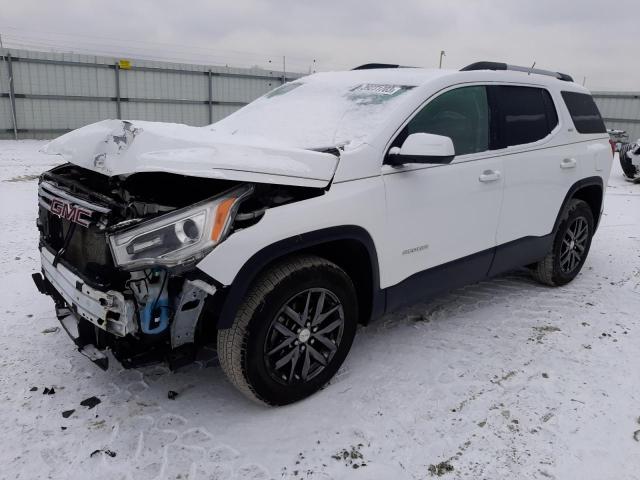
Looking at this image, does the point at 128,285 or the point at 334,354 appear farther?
the point at 334,354

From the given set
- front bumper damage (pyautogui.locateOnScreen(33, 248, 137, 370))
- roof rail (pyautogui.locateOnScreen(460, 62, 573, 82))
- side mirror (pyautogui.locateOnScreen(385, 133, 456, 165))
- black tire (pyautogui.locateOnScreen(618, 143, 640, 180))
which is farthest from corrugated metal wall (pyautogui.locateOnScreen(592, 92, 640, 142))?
front bumper damage (pyautogui.locateOnScreen(33, 248, 137, 370))

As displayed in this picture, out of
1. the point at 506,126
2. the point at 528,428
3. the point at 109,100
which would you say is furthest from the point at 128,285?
the point at 109,100

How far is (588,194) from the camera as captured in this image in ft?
15.7

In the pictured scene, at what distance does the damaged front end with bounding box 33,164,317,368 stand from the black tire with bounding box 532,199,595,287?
2.84 metres

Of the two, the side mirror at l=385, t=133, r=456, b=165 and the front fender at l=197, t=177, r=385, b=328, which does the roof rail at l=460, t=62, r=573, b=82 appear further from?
the front fender at l=197, t=177, r=385, b=328

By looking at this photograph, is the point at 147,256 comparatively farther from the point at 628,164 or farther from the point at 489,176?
the point at 628,164

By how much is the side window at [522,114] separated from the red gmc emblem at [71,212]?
107 inches

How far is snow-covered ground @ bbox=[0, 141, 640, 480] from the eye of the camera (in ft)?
7.73

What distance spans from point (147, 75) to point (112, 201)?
15702mm

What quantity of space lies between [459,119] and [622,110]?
21055 millimetres

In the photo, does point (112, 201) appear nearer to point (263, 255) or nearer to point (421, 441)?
point (263, 255)

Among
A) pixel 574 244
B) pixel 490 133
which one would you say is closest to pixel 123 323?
pixel 490 133

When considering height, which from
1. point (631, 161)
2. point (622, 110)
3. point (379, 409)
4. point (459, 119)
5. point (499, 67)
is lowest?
point (379, 409)

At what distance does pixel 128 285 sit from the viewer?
232 cm
